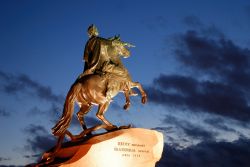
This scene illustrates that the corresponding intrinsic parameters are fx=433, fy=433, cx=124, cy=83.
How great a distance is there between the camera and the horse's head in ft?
38.4

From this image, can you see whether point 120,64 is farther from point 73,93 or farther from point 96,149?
point 96,149

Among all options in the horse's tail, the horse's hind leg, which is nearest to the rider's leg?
the horse's hind leg

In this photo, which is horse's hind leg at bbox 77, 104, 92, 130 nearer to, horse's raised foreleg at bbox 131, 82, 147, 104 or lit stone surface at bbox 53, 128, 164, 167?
lit stone surface at bbox 53, 128, 164, 167

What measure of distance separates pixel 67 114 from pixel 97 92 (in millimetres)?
929

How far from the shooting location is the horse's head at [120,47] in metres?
11.7

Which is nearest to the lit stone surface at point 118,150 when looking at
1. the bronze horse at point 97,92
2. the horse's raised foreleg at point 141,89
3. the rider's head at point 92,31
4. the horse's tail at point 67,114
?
the horse's tail at point 67,114

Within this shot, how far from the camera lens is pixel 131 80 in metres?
11.5

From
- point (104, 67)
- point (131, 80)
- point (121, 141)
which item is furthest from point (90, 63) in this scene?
point (121, 141)

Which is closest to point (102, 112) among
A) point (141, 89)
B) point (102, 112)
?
point (102, 112)

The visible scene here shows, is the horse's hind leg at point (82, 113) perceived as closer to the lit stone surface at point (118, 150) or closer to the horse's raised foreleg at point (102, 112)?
the horse's raised foreleg at point (102, 112)

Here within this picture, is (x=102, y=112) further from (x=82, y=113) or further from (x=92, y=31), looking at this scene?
(x=92, y=31)

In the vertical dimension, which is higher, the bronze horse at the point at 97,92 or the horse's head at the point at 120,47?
the horse's head at the point at 120,47


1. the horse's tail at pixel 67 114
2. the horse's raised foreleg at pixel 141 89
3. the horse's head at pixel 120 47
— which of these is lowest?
the horse's tail at pixel 67 114

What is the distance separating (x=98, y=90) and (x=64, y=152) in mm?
1730
